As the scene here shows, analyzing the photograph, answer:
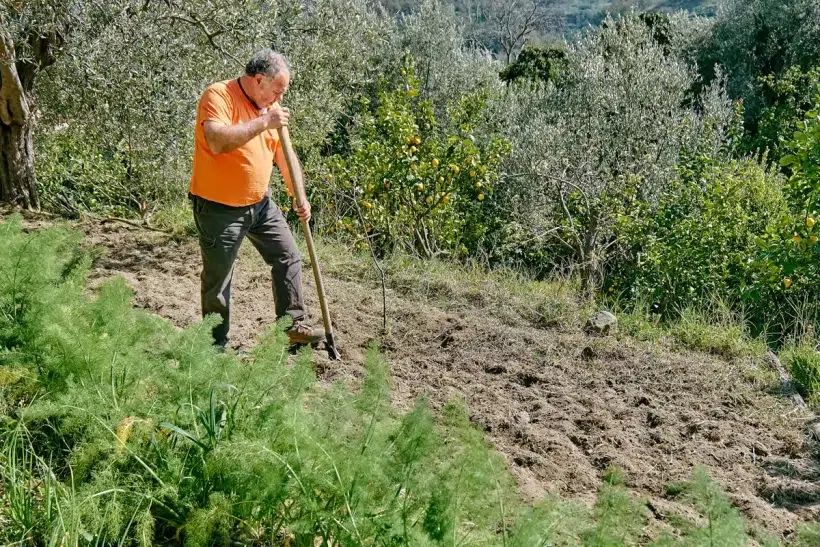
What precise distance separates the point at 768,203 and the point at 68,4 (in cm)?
696

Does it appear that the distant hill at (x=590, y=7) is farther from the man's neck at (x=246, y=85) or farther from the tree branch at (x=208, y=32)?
the man's neck at (x=246, y=85)

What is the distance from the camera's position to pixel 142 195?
7789mm

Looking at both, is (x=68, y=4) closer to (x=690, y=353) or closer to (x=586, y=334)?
(x=586, y=334)

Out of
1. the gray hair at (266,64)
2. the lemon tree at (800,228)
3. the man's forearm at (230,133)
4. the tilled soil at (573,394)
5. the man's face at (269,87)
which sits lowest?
the tilled soil at (573,394)

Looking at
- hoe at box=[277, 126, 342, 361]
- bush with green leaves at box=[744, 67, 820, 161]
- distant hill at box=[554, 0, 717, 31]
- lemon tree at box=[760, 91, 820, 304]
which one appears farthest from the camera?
distant hill at box=[554, 0, 717, 31]

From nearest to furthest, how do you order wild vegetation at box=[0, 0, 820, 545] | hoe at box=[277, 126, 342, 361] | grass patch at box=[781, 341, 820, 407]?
wild vegetation at box=[0, 0, 820, 545]
hoe at box=[277, 126, 342, 361]
grass patch at box=[781, 341, 820, 407]

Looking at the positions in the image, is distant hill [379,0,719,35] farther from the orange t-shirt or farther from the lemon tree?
the orange t-shirt

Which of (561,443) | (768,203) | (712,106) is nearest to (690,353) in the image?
(561,443)

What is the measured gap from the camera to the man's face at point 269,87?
14.0 ft

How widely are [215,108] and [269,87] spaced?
34cm

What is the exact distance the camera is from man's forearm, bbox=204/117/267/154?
4.07 meters

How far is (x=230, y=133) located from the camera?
4.07m

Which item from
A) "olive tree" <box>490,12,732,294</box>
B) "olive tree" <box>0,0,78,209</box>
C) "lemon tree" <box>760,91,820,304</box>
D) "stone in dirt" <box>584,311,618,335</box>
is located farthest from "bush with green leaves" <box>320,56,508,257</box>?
"lemon tree" <box>760,91,820,304</box>

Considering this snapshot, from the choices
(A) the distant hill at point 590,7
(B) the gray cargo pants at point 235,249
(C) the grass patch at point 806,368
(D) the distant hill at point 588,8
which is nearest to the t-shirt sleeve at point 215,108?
(B) the gray cargo pants at point 235,249
